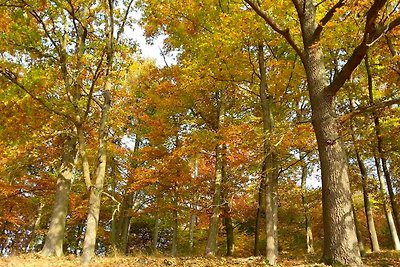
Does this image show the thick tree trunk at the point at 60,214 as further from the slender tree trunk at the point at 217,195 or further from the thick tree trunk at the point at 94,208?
the slender tree trunk at the point at 217,195

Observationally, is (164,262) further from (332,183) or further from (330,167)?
(330,167)

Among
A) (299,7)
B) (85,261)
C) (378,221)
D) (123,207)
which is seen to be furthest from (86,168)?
(378,221)

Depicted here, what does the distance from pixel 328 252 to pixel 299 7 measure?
5.58m

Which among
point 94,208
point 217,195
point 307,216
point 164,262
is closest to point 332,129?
point 164,262

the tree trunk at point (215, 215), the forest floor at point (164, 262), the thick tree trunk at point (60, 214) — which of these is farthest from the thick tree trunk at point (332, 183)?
the thick tree trunk at point (60, 214)

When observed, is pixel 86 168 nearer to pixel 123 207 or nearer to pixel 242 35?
pixel 242 35

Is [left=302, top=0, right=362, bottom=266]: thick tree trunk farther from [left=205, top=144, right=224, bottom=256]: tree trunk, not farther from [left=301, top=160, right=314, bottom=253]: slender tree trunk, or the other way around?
[left=301, top=160, right=314, bottom=253]: slender tree trunk

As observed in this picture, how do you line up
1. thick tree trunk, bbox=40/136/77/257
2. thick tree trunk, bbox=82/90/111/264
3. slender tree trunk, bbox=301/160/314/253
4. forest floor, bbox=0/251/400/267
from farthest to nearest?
1. slender tree trunk, bbox=301/160/314/253
2. thick tree trunk, bbox=40/136/77/257
3. thick tree trunk, bbox=82/90/111/264
4. forest floor, bbox=0/251/400/267

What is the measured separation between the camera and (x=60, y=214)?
51.0ft

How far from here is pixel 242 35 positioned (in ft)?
39.9

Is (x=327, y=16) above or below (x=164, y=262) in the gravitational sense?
above

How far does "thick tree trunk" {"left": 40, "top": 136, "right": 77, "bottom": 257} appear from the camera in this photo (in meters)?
14.9

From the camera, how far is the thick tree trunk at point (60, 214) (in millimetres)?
14945

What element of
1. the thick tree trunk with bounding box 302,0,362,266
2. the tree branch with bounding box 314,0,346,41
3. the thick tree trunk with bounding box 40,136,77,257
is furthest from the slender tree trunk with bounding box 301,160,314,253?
the tree branch with bounding box 314,0,346,41
